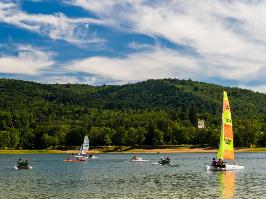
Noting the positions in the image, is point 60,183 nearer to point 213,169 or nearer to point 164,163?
point 213,169

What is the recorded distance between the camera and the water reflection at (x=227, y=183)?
69088 mm

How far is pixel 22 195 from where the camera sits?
71.1 m

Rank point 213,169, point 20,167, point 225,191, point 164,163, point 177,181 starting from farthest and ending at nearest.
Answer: point 164,163 → point 20,167 → point 213,169 → point 177,181 → point 225,191

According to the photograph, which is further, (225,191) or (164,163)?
(164,163)

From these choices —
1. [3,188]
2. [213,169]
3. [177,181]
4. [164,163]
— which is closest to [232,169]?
→ [213,169]

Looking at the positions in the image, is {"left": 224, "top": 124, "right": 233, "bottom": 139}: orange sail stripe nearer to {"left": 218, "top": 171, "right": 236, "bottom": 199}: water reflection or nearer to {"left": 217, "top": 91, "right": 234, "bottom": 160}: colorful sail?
{"left": 217, "top": 91, "right": 234, "bottom": 160}: colorful sail

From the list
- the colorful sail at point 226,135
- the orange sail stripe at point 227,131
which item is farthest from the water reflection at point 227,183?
the orange sail stripe at point 227,131

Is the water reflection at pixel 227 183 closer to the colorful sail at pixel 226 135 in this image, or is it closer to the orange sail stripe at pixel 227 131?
the colorful sail at pixel 226 135

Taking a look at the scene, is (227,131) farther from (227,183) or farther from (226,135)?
(227,183)

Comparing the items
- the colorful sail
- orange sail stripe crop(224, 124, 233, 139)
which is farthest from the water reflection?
orange sail stripe crop(224, 124, 233, 139)

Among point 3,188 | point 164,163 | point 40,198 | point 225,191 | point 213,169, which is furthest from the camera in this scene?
point 164,163

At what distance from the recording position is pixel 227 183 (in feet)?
278

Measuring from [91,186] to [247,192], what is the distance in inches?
973

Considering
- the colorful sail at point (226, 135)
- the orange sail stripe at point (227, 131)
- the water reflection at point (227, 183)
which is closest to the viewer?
the water reflection at point (227, 183)
